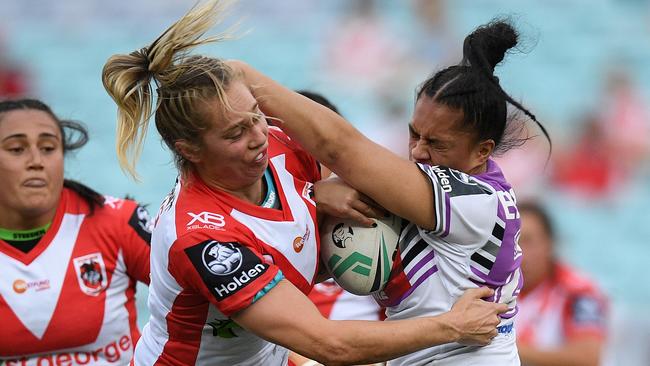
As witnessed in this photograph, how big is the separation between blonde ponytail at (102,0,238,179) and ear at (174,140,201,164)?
0.12 m

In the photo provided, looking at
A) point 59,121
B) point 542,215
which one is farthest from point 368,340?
point 542,215

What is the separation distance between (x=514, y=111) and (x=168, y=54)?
1240 millimetres

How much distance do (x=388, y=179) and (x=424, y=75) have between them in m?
6.91

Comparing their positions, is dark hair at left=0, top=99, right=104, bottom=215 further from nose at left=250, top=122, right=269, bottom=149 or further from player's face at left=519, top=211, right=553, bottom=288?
player's face at left=519, top=211, right=553, bottom=288

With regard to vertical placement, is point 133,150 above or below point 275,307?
above

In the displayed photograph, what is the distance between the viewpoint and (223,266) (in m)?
3.28

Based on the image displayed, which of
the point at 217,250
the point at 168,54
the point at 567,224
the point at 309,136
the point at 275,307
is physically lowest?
the point at 567,224

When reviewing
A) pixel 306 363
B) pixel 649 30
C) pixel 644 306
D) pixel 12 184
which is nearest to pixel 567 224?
pixel 644 306

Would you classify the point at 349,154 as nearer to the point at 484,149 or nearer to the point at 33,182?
the point at 484,149

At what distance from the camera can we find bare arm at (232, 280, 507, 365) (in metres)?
3.31

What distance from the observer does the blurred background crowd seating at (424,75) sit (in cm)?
954

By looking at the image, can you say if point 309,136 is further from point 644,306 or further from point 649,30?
point 649,30

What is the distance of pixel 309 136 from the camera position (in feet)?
11.5

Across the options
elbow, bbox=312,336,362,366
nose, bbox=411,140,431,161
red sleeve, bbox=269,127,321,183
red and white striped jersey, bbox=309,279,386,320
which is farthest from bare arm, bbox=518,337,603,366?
elbow, bbox=312,336,362,366
